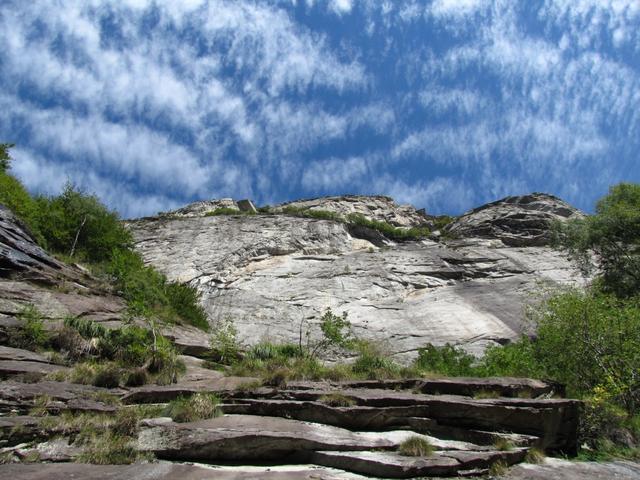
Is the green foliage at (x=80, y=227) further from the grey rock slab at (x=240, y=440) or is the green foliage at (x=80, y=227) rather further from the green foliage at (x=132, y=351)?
the grey rock slab at (x=240, y=440)

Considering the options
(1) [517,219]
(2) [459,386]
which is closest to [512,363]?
(2) [459,386]

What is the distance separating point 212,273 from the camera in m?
27.8

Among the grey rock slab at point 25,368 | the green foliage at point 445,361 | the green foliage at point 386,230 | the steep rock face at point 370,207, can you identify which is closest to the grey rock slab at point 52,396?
the grey rock slab at point 25,368

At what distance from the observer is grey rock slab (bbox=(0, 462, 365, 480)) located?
23.9ft

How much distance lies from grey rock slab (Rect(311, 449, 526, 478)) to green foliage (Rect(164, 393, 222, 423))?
99.5 inches

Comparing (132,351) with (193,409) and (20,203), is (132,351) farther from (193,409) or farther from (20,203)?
(20,203)

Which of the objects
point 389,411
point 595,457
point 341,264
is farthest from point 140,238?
point 595,457

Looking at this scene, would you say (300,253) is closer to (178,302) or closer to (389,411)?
(178,302)

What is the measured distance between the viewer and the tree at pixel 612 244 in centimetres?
2592

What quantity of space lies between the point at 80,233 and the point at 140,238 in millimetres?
7403

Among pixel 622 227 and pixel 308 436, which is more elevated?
pixel 622 227

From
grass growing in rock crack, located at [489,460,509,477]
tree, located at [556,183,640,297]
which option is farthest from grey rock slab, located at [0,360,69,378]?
tree, located at [556,183,640,297]

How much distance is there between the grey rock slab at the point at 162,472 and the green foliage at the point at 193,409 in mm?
1630

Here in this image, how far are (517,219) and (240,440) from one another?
33.2 m
